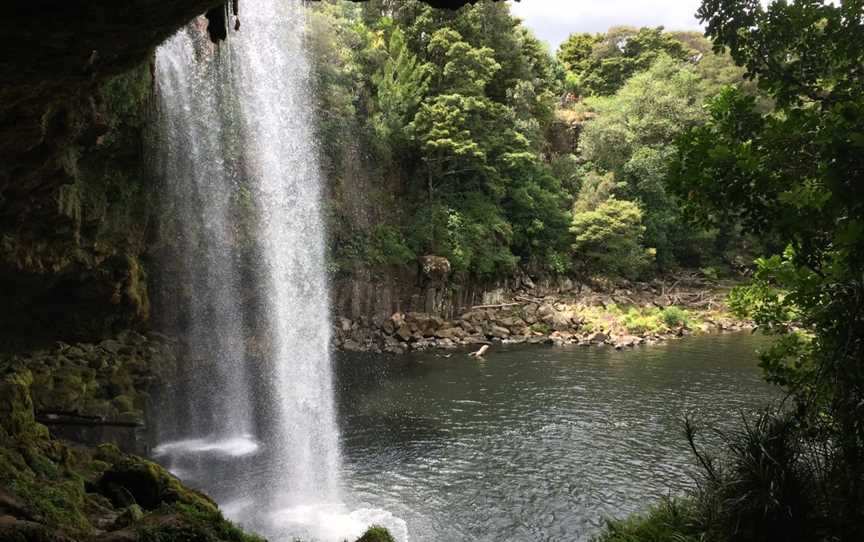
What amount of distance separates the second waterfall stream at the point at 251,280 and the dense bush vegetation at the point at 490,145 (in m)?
3.11

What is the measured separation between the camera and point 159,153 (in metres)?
18.2

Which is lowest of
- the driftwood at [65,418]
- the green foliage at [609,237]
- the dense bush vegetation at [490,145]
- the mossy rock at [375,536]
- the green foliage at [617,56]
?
the mossy rock at [375,536]

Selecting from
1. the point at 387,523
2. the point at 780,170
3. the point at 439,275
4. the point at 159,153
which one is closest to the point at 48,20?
the point at 780,170

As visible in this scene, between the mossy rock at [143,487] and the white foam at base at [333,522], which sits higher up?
the mossy rock at [143,487]

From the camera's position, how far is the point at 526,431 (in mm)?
16219

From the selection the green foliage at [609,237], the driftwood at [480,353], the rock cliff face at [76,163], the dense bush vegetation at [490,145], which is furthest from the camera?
the green foliage at [609,237]

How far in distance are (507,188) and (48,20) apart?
3132 centimetres

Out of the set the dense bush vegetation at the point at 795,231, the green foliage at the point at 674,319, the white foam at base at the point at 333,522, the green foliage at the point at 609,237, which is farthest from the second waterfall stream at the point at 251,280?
the green foliage at the point at 674,319

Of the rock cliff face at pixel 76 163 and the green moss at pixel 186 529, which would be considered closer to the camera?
the rock cliff face at pixel 76 163

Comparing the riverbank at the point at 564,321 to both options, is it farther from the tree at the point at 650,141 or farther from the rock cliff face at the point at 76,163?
the rock cliff face at the point at 76,163

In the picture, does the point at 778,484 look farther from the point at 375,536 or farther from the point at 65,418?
the point at 65,418

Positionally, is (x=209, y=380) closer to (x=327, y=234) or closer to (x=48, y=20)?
(x=327, y=234)

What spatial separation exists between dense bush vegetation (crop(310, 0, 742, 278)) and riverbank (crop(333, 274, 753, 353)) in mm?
2129

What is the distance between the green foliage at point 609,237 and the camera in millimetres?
34125
